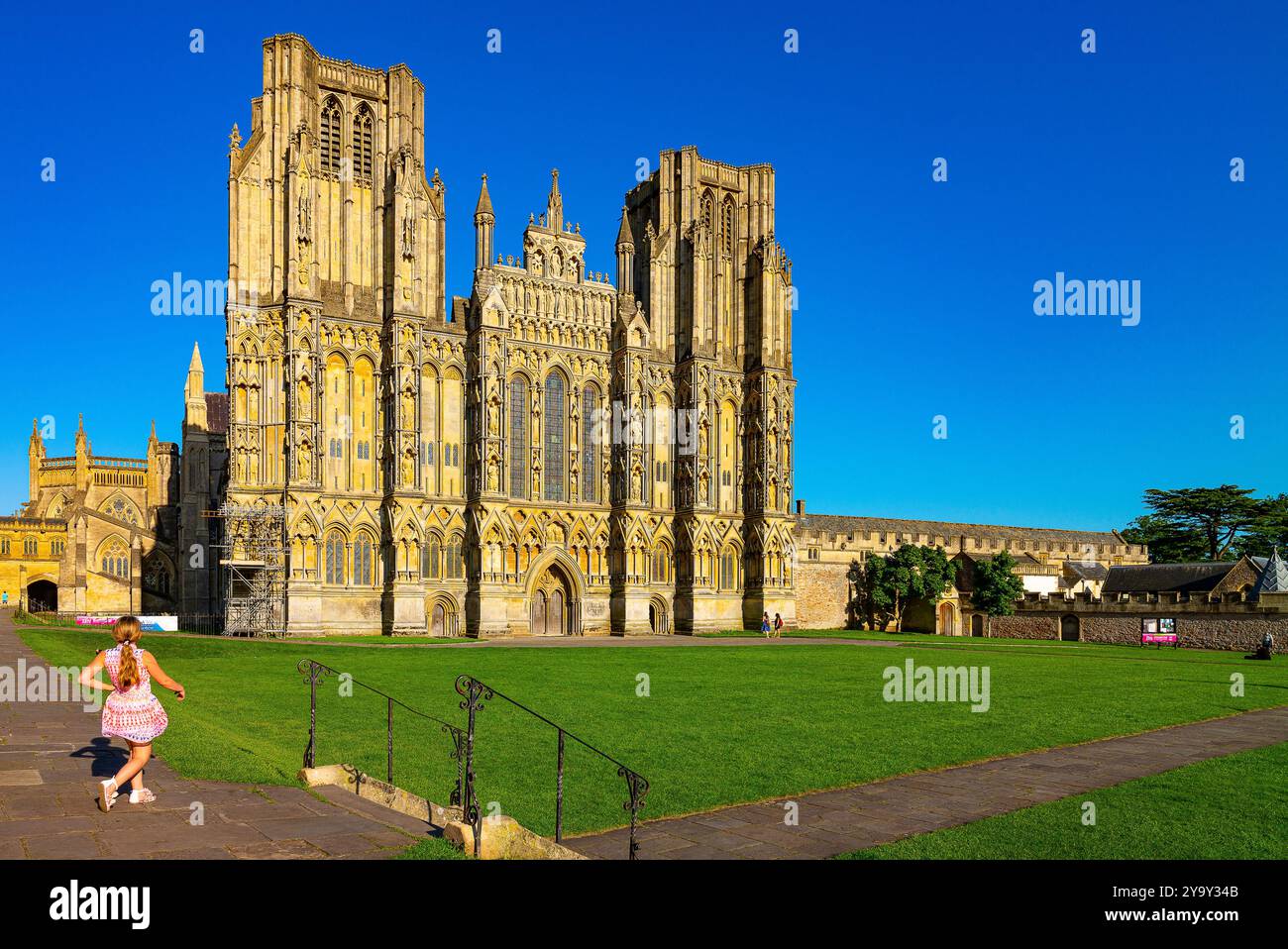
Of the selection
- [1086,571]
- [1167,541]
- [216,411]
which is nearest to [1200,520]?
[1167,541]

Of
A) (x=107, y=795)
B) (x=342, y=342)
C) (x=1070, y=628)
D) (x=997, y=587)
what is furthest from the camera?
(x=997, y=587)

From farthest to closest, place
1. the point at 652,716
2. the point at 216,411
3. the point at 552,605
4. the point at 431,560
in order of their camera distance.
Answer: the point at 216,411 → the point at 552,605 → the point at 431,560 → the point at 652,716

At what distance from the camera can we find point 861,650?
1658 inches

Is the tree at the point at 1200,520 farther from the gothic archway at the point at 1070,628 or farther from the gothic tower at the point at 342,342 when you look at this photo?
the gothic tower at the point at 342,342

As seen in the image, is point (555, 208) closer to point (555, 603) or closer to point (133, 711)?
point (555, 603)

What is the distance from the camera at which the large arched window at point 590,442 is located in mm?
56000

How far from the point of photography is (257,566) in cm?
4484

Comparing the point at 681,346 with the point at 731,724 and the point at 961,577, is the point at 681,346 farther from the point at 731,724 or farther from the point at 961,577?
the point at 731,724

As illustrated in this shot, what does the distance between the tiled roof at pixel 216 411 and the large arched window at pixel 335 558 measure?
3580cm

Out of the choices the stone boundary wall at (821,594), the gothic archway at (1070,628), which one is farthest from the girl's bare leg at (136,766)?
the gothic archway at (1070,628)

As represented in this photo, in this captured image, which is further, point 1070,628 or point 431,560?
point 1070,628

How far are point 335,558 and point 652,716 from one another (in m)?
33.3
